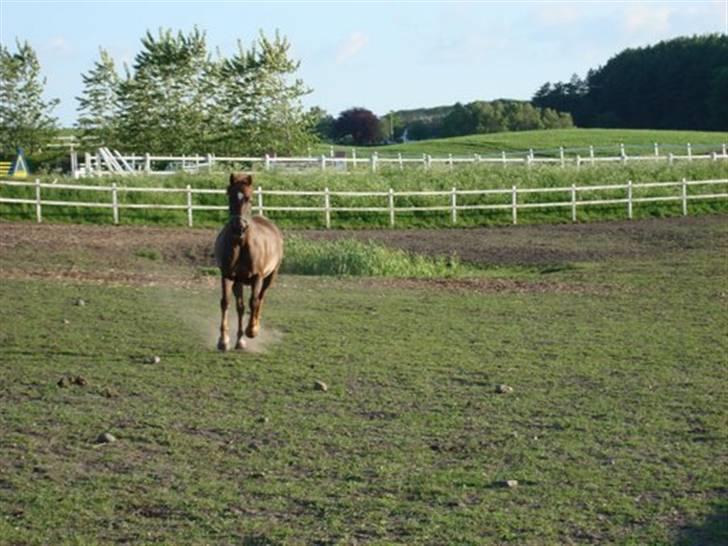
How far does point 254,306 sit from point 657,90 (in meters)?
124

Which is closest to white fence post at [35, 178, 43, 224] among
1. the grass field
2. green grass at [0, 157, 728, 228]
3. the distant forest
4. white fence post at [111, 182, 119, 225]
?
green grass at [0, 157, 728, 228]

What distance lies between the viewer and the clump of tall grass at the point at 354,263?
26.0m

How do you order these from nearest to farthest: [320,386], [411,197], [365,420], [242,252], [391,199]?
[365,420], [320,386], [242,252], [391,199], [411,197]

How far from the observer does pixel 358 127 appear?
4636 inches

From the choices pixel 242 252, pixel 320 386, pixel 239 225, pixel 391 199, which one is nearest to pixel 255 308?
pixel 242 252

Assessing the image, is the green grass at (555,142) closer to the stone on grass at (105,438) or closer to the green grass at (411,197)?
the green grass at (411,197)

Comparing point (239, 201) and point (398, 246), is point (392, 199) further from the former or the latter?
point (239, 201)

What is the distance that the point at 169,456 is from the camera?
945 cm

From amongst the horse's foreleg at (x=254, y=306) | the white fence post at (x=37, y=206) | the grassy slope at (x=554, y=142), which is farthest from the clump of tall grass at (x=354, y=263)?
the grassy slope at (x=554, y=142)

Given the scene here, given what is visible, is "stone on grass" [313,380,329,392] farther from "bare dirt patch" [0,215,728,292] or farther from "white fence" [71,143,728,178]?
"white fence" [71,143,728,178]

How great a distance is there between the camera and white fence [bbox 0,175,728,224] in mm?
34312

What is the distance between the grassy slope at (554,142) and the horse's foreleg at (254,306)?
68.6 metres

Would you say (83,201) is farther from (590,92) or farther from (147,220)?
(590,92)

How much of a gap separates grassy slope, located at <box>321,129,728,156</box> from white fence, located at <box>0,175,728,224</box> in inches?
1639
